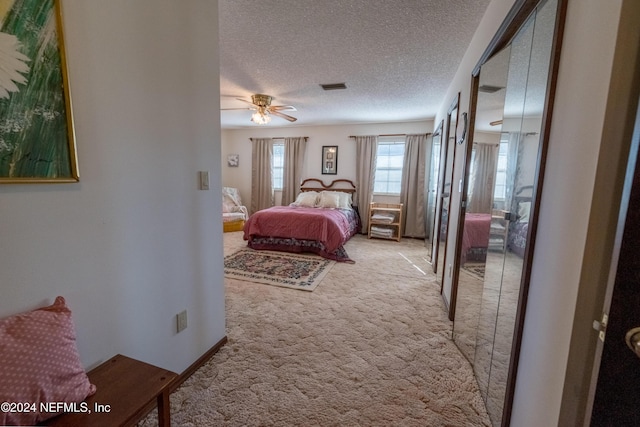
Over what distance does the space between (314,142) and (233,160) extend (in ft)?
7.00

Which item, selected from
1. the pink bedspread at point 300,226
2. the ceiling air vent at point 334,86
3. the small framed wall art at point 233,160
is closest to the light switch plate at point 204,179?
the ceiling air vent at point 334,86

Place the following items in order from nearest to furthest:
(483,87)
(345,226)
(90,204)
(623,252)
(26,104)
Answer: (623,252), (26,104), (90,204), (483,87), (345,226)

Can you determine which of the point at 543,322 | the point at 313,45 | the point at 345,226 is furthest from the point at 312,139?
the point at 543,322

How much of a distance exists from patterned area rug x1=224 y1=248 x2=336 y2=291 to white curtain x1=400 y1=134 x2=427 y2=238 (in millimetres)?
2344

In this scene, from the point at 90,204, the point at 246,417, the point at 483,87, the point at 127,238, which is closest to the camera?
the point at 90,204

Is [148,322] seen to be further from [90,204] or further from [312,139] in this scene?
[312,139]

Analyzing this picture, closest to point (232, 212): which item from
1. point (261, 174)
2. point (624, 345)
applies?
→ point (261, 174)

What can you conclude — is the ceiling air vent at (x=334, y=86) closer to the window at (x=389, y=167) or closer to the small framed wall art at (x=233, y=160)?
the window at (x=389, y=167)

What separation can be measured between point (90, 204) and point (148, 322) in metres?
0.65

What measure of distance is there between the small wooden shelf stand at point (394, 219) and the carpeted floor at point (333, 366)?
2.41m

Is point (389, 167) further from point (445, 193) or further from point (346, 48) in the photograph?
point (346, 48)

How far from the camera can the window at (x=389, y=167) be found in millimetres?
5484

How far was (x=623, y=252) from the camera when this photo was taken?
509mm

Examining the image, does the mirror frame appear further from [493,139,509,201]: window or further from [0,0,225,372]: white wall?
[0,0,225,372]: white wall
